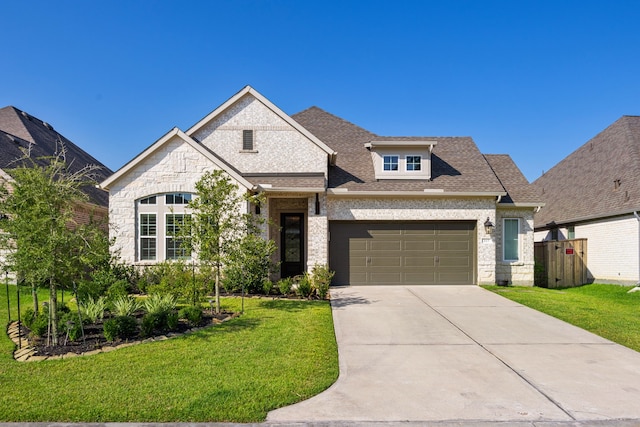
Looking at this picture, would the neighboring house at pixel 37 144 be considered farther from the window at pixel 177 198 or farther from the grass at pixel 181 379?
the grass at pixel 181 379

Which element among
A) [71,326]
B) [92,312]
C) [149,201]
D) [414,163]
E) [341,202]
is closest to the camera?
[71,326]

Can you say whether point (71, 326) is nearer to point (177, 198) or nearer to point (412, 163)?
point (177, 198)

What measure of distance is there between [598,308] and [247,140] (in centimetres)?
1225

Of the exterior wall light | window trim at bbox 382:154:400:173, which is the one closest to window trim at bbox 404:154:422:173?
window trim at bbox 382:154:400:173

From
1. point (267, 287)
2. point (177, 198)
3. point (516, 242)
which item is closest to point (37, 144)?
point (177, 198)

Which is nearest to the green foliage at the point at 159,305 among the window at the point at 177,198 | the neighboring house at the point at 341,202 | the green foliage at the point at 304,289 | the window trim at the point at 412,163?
the green foliage at the point at 304,289

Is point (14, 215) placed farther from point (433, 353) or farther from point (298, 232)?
point (298, 232)

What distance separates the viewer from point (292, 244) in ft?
50.5

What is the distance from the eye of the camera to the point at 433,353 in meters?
6.33

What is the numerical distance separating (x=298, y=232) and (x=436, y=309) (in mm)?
6960

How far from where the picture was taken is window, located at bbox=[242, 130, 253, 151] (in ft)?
48.0

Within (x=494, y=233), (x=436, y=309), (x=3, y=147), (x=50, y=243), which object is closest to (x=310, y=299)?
(x=436, y=309)

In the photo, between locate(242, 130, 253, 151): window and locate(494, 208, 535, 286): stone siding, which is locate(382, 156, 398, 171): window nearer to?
locate(494, 208, 535, 286): stone siding

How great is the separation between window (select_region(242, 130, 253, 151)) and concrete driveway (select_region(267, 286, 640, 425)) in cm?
794
